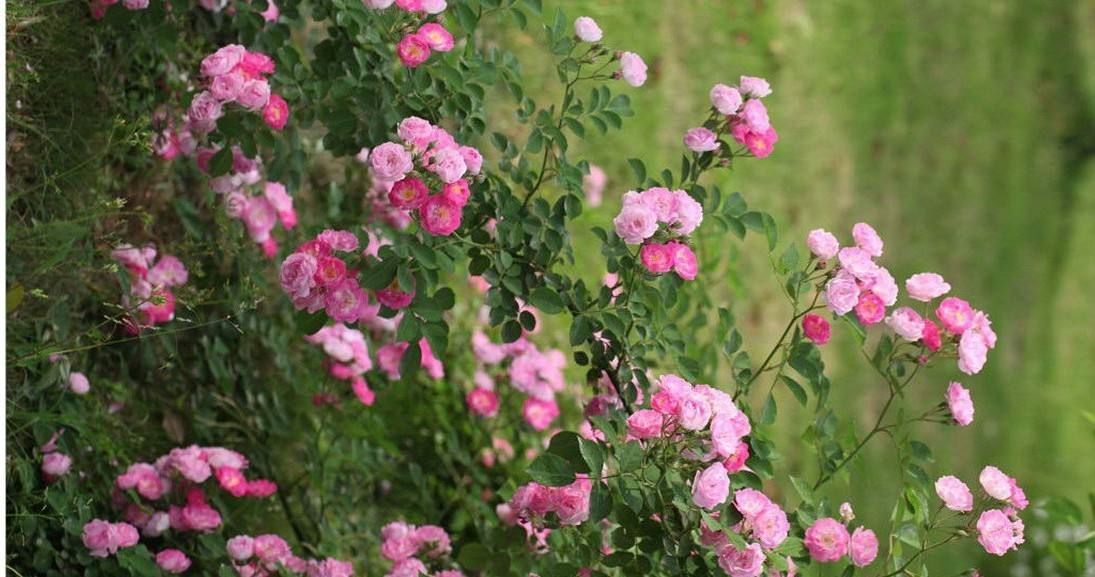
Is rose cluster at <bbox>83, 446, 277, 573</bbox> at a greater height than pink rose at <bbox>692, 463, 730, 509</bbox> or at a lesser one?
lesser

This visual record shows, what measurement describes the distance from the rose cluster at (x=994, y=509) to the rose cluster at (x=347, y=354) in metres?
1.07

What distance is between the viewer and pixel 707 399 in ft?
5.44

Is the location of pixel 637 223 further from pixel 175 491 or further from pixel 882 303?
pixel 175 491

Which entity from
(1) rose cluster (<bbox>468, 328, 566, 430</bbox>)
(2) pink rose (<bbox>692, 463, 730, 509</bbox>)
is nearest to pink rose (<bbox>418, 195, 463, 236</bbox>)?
(2) pink rose (<bbox>692, 463, 730, 509</bbox>)

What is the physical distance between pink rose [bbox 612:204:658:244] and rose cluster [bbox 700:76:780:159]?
18cm

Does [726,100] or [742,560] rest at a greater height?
[726,100]

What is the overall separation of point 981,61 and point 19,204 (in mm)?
4304

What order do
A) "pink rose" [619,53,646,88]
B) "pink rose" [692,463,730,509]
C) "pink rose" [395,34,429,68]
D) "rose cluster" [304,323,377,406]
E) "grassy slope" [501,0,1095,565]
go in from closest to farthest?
"pink rose" [692,463,730,509] < "pink rose" [395,34,429,68] < "pink rose" [619,53,646,88] < "rose cluster" [304,323,377,406] < "grassy slope" [501,0,1095,565]

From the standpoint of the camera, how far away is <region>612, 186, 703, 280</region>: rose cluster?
175cm

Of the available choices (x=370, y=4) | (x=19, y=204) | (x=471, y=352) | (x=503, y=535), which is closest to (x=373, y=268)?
(x=370, y=4)

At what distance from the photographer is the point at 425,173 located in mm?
1708

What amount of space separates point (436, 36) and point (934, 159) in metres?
3.73

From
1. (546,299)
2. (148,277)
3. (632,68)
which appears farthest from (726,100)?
(148,277)

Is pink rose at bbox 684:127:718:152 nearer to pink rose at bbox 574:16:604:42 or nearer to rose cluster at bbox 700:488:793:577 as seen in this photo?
pink rose at bbox 574:16:604:42
